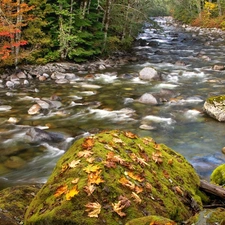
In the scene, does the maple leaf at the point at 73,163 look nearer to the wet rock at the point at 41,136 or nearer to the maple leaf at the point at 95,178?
the maple leaf at the point at 95,178

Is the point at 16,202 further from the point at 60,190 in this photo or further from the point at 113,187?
the point at 113,187

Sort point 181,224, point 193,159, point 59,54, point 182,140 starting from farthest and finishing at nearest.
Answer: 1. point 59,54
2. point 182,140
3. point 193,159
4. point 181,224

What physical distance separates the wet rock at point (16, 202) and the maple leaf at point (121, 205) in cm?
114

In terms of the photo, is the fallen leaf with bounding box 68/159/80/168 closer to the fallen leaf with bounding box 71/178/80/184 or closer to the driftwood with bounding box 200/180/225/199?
the fallen leaf with bounding box 71/178/80/184

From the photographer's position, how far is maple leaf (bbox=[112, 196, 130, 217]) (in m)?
2.79

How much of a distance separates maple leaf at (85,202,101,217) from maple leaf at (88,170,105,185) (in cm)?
22

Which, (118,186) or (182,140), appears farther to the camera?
(182,140)

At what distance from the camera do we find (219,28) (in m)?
40.4

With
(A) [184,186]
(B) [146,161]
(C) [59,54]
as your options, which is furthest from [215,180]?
(C) [59,54]

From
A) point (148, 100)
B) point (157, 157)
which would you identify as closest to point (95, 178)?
point (157, 157)

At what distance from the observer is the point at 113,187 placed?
9.73 feet

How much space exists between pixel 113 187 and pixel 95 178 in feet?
0.63

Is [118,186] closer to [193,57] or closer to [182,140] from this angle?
[182,140]

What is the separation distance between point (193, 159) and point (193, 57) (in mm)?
16409
